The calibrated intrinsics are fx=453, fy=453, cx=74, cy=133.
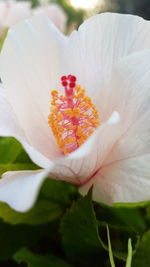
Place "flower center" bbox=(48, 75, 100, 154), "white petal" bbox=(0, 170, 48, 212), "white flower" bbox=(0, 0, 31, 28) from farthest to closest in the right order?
1. "white flower" bbox=(0, 0, 31, 28)
2. "flower center" bbox=(48, 75, 100, 154)
3. "white petal" bbox=(0, 170, 48, 212)

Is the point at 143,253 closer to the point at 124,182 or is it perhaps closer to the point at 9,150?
the point at 124,182

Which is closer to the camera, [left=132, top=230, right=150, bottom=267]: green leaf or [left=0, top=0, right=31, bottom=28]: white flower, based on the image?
[left=132, top=230, right=150, bottom=267]: green leaf

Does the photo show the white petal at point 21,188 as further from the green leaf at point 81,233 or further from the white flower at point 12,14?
the white flower at point 12,14

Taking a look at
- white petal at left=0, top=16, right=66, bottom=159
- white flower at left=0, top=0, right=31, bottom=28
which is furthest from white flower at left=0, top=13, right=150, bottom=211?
white flower at left=0, top=0, right=31, bottom=28

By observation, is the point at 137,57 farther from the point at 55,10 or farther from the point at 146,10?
the point at 146,10

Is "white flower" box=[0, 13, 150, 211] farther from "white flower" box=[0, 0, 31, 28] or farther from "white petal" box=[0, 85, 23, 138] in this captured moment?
"white flower" box=[0, 0, 31, 28]

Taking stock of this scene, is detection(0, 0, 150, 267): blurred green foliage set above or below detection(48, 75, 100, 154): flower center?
below

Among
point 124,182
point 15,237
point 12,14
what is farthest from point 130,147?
point 12,14

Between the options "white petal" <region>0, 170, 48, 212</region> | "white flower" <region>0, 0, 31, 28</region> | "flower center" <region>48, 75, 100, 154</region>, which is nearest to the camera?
"white petal" <region>0, 170, 48, 212</region>

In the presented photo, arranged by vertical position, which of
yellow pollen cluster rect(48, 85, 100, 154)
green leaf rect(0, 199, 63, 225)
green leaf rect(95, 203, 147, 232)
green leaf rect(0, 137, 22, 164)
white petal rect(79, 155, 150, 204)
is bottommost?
green leaf rect(95, 203, 147, 232)
